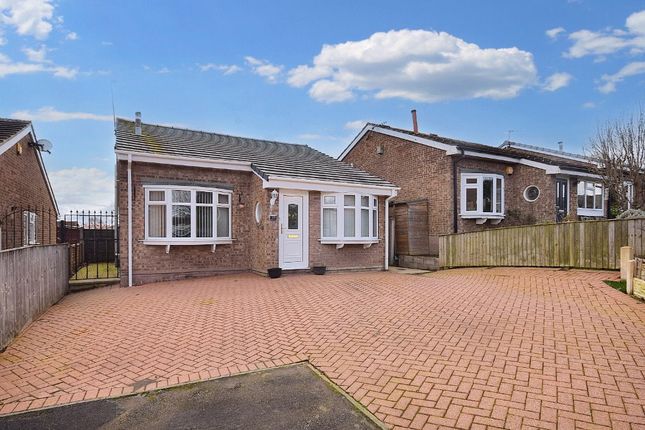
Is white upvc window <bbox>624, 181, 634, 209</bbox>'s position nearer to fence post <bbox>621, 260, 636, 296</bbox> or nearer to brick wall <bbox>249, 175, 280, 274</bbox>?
fence post <bbox>621, 260, 636, 296</bbox>

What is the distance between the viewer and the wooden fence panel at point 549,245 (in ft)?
32.5

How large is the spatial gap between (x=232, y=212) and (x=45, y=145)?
26.6ft

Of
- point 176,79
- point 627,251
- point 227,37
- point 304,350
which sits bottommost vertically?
point 304,350

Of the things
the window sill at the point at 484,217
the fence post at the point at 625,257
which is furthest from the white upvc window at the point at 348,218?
the fence post at the point at 625,257

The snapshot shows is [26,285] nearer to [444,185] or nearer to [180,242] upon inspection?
[180,242]

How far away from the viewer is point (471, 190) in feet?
54.2

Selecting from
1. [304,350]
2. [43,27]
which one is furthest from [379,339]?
[43,27]

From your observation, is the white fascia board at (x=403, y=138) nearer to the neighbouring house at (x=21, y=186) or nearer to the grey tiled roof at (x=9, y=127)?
the neighbouring house at (x=21, y=186)

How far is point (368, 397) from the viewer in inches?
144

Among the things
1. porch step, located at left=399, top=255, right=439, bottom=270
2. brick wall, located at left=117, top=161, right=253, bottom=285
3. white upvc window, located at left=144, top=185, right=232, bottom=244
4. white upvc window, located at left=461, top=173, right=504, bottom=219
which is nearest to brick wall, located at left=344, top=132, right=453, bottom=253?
white upvc window, located at left=461, top=173, right=504, bottom=219

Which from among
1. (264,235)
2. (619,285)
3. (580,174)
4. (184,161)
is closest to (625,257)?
(619,285)

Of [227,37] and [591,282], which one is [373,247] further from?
[227,37]

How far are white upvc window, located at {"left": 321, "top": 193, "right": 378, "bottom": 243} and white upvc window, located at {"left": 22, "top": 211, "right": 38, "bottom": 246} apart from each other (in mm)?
10049

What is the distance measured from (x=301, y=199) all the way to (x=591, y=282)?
8.24 metres
